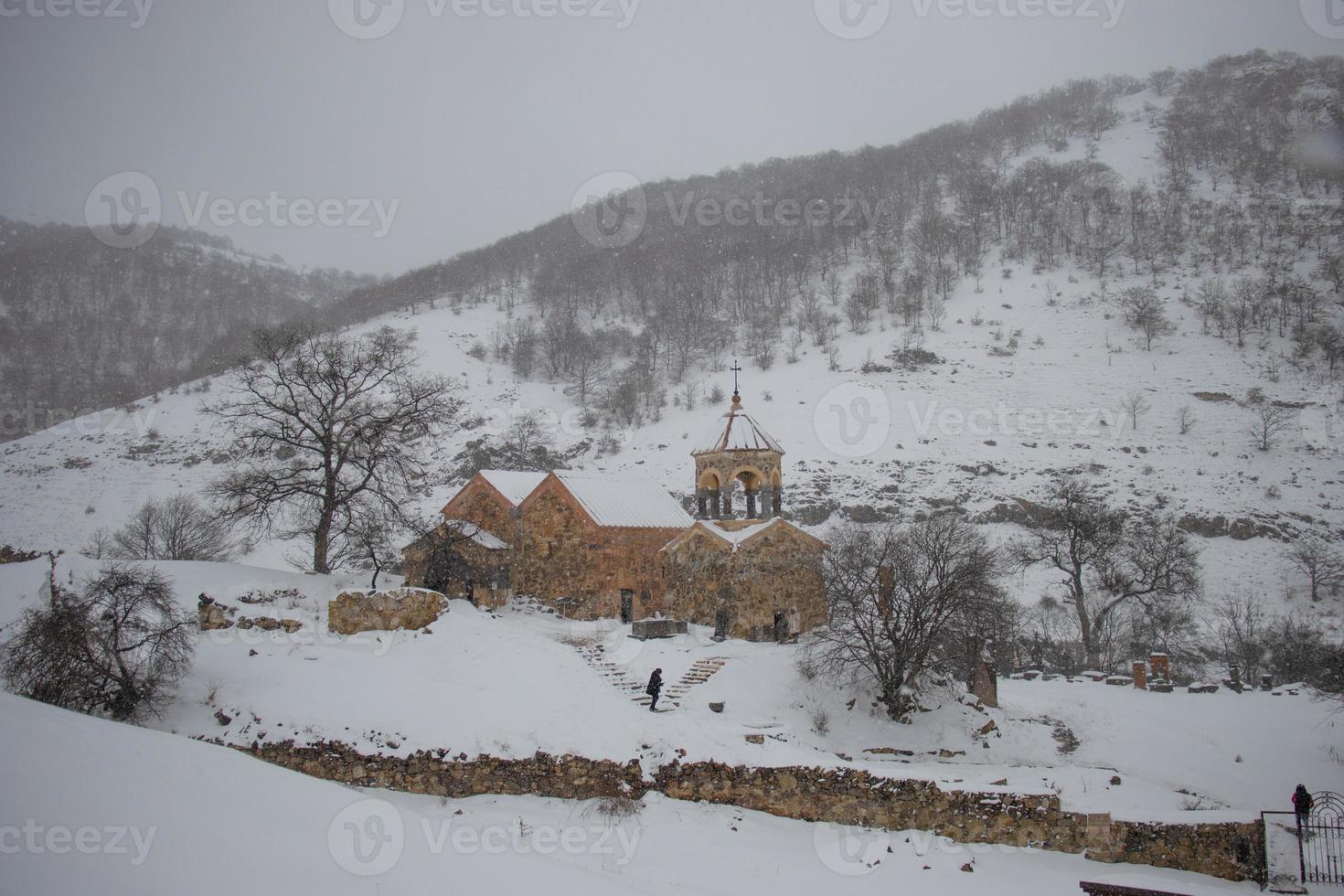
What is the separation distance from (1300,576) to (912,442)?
1955 cm

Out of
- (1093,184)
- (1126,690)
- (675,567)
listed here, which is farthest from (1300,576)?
(1093,184)

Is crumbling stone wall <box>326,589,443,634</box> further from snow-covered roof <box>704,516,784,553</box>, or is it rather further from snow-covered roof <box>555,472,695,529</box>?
snow-covered roof <box>704,516,784,553</box>

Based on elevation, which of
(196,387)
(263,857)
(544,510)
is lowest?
(263,857)

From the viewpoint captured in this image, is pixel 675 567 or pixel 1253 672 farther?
pixel 1253 672

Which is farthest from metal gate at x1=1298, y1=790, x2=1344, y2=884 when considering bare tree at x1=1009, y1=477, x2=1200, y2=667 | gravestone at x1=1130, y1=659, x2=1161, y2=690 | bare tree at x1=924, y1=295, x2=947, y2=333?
bare tree at x1=924, y1=295, x2=947, y2=333

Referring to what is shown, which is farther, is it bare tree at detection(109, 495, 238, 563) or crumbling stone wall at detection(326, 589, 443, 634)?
bare tree at detection(109, 495, 238, 563)

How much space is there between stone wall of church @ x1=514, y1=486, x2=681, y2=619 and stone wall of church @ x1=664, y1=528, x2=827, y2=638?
1.93 meters

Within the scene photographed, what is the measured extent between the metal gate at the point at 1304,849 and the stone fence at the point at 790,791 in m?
1.38

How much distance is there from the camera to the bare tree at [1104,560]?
92.2 ft

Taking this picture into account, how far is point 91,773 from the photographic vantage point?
6.88 meters

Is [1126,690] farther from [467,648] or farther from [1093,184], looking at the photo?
[1093,184]

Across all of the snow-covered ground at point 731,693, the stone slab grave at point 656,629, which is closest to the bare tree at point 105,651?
the snow-covered ground at point 731,693

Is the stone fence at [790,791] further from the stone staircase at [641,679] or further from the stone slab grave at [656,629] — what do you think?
the stone slab grave at [656,629]

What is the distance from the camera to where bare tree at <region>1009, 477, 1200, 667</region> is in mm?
28094
